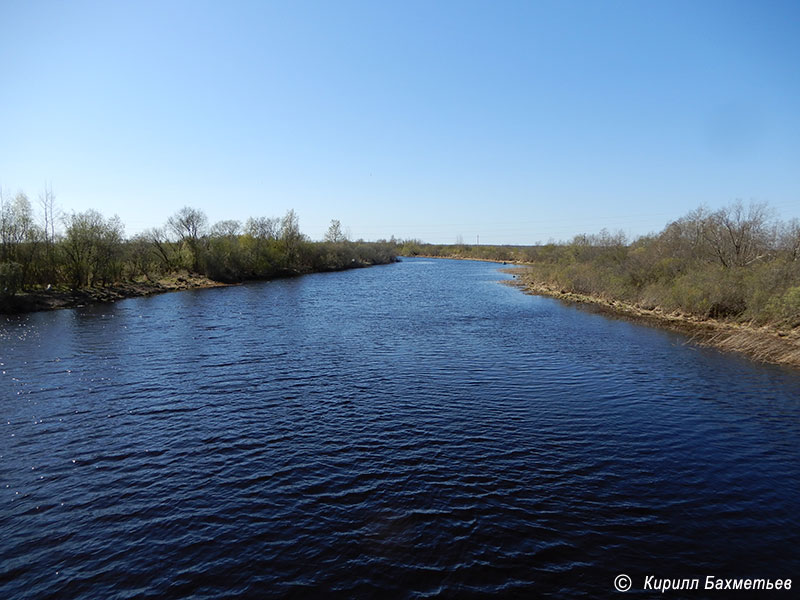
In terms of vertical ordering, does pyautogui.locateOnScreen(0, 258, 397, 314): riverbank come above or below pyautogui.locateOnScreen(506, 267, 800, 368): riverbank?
above

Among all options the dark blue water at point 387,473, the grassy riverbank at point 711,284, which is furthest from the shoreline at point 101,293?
the grassy riverbank at point 711,284

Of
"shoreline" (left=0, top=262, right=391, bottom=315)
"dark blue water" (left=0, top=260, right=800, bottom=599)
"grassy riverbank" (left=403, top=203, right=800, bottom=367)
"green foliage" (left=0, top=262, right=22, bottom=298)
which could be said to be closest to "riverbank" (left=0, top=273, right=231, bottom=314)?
"shoreline" (left=0, top=262, right=391, bottom=315)

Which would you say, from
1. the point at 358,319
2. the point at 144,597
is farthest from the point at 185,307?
the point at 144,597

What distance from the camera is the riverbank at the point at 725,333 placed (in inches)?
1045

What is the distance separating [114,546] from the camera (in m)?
9.48

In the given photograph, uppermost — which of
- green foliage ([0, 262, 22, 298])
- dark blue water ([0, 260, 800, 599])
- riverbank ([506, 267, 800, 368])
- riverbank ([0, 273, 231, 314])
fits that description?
green foliage ([0, 262, 22, 298])

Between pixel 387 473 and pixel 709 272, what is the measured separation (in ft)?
135

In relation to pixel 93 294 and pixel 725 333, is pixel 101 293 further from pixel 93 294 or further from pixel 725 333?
pixel 725 333

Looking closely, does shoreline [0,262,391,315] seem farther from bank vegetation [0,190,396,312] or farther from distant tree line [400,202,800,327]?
distant tree line [400,202,800,327]

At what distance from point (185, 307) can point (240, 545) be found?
4521 centimetres

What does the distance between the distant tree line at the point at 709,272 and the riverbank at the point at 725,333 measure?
2.89 feet

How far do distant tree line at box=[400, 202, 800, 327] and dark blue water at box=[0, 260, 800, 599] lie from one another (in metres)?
10.5

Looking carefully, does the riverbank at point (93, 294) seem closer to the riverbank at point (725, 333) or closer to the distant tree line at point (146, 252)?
the distant tree line at point (146, 252)

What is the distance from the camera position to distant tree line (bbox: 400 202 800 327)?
104ft
